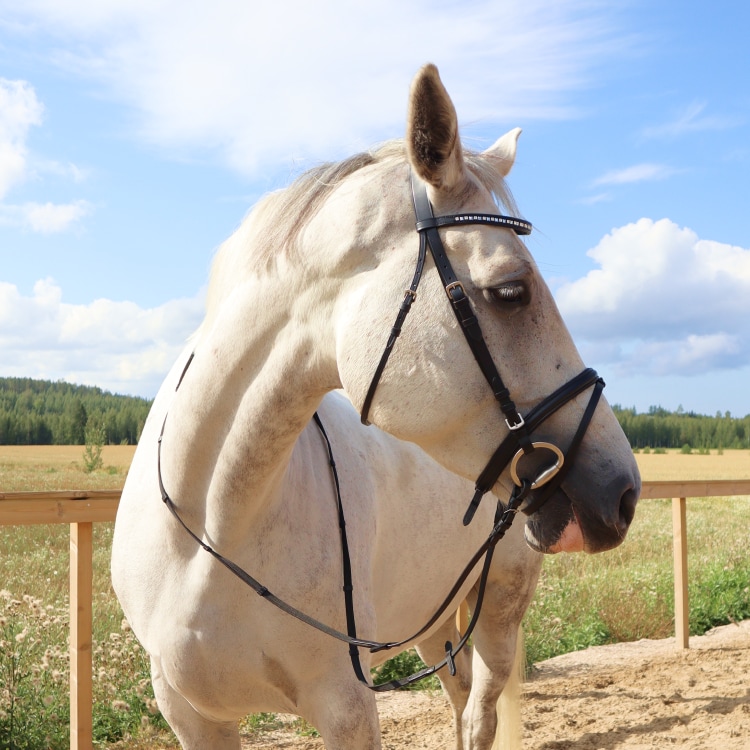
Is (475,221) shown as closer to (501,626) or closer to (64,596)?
(501,626)

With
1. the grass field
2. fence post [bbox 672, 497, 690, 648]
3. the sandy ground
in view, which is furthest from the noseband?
fence post [bbox 672, 497, 690, 648]

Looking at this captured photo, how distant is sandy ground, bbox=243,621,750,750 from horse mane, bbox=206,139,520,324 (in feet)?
10.9

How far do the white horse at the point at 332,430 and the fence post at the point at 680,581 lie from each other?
4745 mm

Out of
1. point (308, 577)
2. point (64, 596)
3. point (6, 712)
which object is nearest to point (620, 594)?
point (64, 596)

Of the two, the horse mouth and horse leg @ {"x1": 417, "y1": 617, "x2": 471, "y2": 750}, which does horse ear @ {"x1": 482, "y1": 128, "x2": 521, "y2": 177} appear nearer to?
the horse mouth

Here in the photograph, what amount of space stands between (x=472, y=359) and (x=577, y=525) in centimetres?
43

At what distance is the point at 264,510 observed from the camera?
2.04 meters

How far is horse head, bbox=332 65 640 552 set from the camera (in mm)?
1635

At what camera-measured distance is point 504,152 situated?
2.24 metres

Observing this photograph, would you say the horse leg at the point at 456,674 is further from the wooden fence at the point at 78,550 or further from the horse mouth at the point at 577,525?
the horse mouth at the point at 577,525

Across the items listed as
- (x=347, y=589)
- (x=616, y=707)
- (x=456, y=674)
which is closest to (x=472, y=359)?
(x=347, y=589)

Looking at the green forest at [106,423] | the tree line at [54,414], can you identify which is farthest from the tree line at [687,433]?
the tree line at [54,414]

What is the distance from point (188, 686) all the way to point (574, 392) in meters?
1.36

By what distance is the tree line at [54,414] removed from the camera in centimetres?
5650
